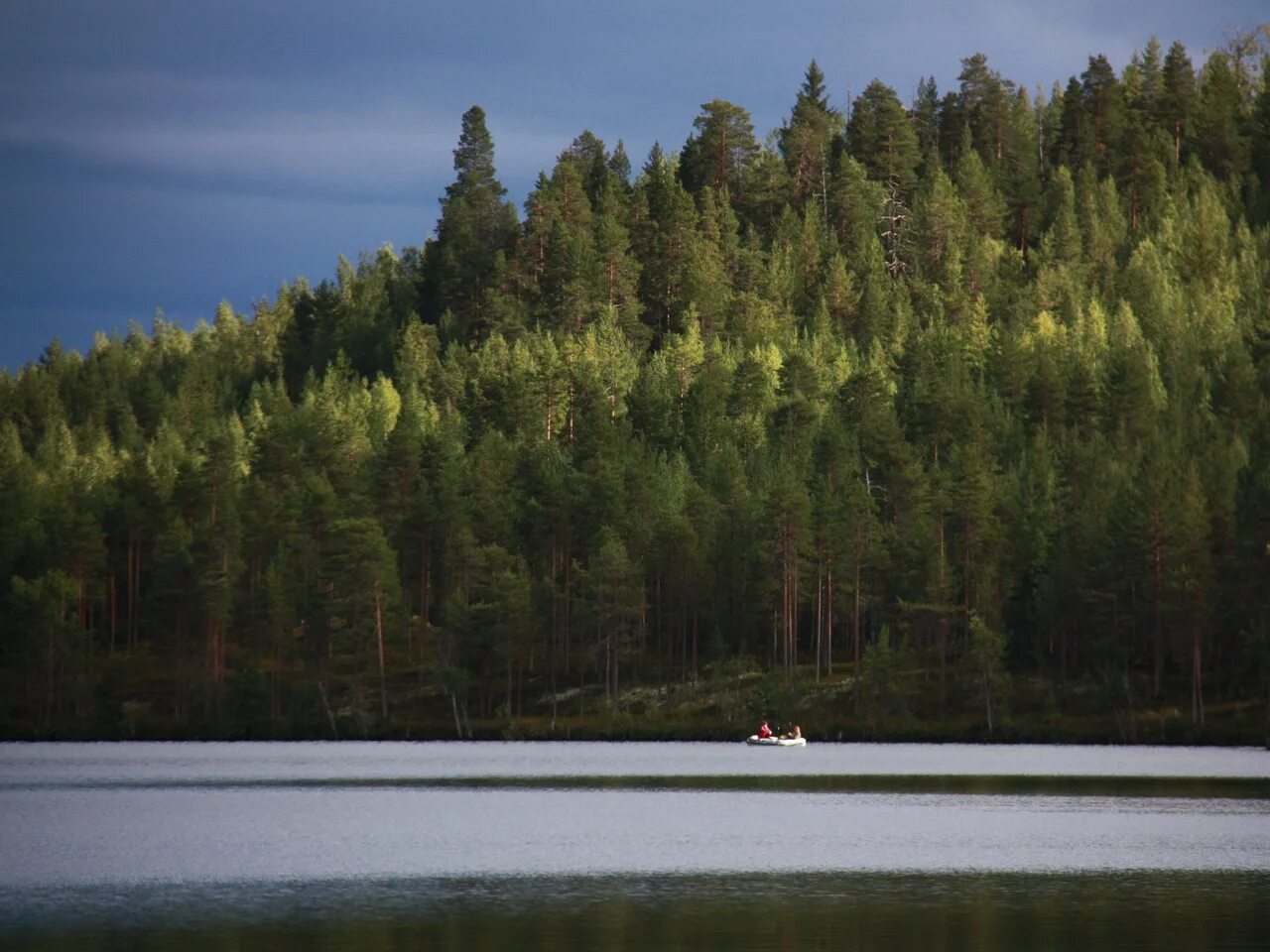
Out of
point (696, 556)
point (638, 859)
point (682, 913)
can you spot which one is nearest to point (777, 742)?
point (696, 556)

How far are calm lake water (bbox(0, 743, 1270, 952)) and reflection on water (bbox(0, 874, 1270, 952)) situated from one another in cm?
11

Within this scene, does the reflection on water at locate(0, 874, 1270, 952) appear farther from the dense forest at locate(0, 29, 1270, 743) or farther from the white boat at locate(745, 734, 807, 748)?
the dense forest at locate(0, 29, 1270, 743)

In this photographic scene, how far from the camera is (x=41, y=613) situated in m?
131

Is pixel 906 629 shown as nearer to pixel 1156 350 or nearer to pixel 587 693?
pixel 587 693

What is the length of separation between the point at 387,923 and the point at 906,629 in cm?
10042

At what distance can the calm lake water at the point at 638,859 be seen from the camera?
3152 centimetres

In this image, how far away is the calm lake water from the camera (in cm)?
3152

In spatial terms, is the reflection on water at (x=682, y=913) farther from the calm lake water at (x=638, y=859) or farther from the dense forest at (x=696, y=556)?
the dense forest at (x=696, y=556)

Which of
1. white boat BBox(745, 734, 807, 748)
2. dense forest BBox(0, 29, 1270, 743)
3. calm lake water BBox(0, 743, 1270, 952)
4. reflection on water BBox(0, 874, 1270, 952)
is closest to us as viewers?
reflection on water BBox(0, 874, 1270, 952)

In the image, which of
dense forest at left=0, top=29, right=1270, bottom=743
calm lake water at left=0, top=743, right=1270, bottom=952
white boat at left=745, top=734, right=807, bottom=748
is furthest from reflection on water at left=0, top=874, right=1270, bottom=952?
dense forest at left=0, top=29, right=1270, bottom=743

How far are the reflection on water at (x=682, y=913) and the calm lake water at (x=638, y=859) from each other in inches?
4.3

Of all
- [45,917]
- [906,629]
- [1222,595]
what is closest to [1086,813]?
[45,917]

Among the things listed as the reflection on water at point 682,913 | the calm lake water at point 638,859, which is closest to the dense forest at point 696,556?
the calm lake water at point 638,859

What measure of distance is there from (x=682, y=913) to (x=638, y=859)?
397 inches
